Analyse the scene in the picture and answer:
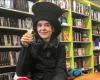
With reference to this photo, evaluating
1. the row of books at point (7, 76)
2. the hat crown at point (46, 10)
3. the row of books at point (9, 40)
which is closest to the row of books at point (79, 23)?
the row of books at point (9, 40)

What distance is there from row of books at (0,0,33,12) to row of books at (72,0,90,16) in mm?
1466

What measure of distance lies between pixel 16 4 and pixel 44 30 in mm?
2017

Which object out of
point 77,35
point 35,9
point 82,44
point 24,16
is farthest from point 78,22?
point 35,9

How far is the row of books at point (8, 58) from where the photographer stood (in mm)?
3510

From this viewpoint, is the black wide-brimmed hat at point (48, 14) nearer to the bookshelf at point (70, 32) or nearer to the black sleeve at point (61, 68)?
the black sleeve at point (61, 68)

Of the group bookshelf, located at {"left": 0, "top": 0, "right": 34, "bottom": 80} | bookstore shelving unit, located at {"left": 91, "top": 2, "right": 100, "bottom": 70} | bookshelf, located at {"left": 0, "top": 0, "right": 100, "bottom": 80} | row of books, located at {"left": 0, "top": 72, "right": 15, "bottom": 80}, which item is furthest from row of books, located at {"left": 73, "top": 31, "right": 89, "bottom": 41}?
row of books, located at {"left": 0, "top": 72, "right": 15, "bottom": 80}

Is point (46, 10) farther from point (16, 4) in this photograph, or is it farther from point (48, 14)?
point (16, 4)

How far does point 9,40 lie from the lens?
367 centimetres

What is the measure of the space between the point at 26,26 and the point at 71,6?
143 cm

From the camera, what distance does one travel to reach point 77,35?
5395 mm

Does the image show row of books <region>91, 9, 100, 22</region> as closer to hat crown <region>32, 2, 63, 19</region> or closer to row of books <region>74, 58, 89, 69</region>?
row of books <region>74, 58, 89, 69</region>

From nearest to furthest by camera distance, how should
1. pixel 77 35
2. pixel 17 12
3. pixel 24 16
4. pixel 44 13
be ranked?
1. pixel 44 13
2. pixel 17 12
3. pixel 24 16
4. pixel 77 35

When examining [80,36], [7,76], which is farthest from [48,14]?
[80,36]

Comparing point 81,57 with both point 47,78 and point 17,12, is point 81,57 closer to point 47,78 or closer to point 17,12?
point 17,12
